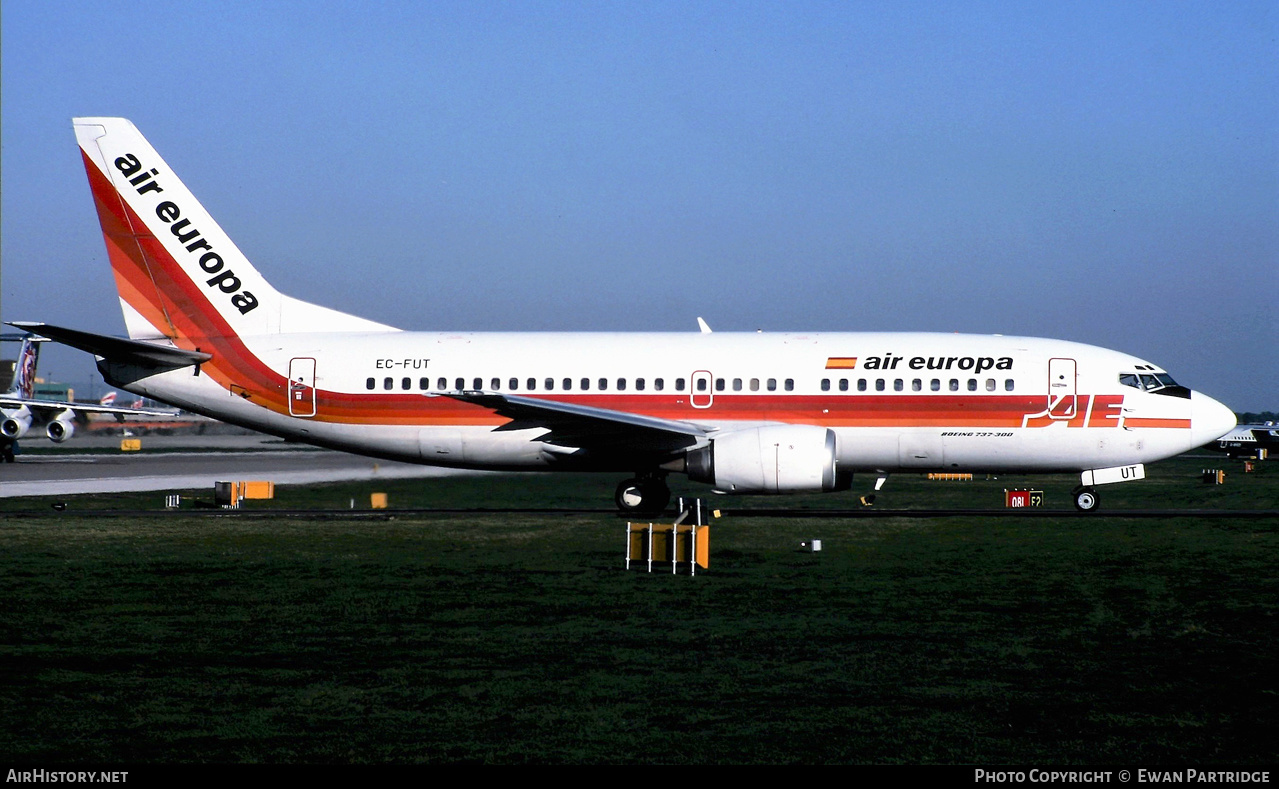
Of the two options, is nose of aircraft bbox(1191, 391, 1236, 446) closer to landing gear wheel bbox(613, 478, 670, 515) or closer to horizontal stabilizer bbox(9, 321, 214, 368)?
landing gear wheel bbox(613, 478, 670, 515)

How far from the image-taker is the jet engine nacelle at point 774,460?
26.6 m

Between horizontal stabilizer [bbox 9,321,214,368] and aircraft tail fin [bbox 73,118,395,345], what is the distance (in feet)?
2.78

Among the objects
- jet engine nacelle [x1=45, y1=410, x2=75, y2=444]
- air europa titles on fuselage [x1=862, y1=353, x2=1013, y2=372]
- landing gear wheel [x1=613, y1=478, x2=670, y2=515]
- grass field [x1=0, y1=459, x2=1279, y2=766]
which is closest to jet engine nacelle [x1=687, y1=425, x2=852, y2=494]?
landing gear wheel [x1=613, y1=478, x2=670, y2=515]

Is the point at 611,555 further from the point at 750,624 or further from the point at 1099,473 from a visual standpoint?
the point at 1099,473

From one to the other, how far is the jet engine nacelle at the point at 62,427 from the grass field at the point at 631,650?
51703 mm

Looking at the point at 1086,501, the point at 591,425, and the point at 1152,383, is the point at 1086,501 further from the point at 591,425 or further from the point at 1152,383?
the point at 591,425

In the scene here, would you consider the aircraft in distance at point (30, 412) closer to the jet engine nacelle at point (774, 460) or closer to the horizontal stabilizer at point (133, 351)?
the horizontal stabilizer at point (133, 351)

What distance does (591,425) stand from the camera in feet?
89.8

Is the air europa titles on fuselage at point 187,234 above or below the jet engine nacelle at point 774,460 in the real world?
above

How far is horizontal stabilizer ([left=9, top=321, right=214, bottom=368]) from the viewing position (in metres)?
28.3

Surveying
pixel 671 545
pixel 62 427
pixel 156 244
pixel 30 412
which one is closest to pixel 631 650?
pixel 671 545

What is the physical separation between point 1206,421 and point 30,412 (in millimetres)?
59259

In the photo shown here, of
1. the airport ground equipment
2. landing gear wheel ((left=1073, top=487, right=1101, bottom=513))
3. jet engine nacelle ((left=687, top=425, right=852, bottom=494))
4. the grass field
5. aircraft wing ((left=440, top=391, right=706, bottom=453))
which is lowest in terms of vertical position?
the grass field

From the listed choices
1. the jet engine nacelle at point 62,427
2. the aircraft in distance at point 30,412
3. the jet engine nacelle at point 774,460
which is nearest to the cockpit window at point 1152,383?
the jet engine nacelle at point 774,460
